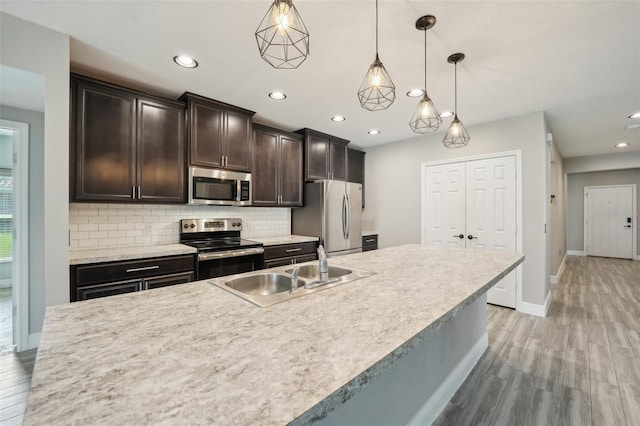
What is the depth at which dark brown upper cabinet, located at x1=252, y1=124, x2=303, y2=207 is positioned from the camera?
3523 mm

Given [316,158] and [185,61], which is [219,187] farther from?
[316,158]

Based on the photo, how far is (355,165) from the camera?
500 cm

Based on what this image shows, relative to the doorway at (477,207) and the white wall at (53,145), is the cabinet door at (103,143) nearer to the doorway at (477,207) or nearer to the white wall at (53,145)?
the white wall at (53,145)

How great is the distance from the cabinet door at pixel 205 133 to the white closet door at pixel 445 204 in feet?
10.1

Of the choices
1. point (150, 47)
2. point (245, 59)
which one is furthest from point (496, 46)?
point (150, 47)

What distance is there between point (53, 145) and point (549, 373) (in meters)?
4.01

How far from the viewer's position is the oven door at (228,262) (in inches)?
107

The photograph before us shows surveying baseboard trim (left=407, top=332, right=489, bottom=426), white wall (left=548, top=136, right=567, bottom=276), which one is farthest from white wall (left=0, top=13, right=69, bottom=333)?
white wall (left=548, top=136, right=567, bottom=276)

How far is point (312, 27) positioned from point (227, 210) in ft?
7.90

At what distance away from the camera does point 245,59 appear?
220 cm

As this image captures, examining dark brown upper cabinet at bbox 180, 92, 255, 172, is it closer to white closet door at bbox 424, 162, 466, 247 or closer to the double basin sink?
the double basin sink

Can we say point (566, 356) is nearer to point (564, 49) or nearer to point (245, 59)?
point (564, 49)

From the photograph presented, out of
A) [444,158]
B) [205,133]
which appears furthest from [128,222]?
[444,158]

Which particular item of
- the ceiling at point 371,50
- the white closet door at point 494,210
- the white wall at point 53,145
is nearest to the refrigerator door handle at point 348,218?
the ceiling at point 371,50
